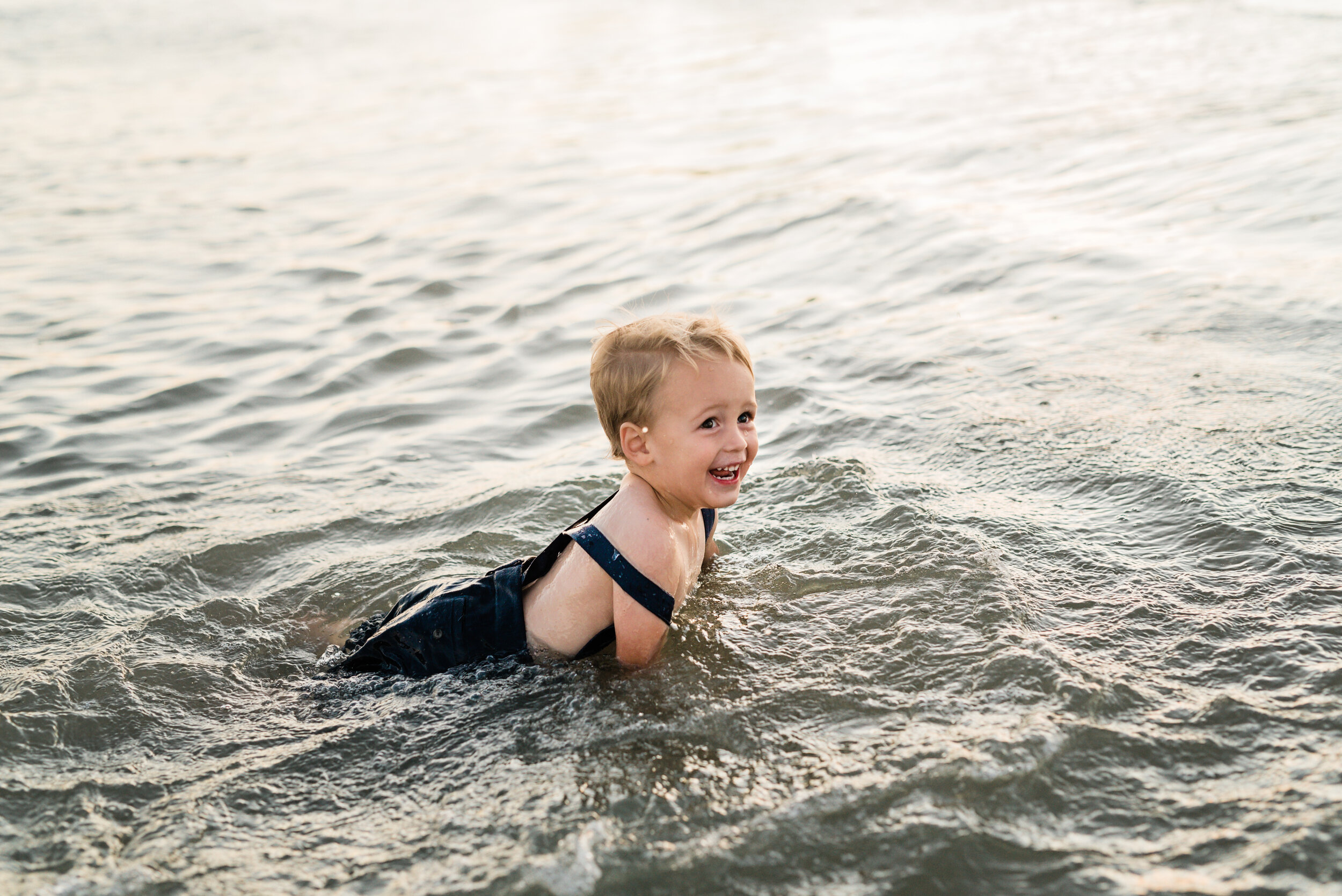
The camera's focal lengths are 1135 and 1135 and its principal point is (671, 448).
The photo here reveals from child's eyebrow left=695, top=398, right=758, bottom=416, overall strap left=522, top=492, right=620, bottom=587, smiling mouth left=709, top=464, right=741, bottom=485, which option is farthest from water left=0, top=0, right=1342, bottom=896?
child's eyebrow left=695, top=398, right=758, bottom=416

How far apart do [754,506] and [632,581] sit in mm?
1498

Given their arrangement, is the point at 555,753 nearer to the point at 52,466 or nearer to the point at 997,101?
the point at 52,466

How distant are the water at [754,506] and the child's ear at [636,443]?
0.63 m

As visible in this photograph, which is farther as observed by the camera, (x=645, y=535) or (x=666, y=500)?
(x=666, y=500)

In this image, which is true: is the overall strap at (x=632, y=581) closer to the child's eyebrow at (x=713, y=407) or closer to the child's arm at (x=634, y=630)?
the child's arm at (x=634, y=630)

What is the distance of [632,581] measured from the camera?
3523 millimetres

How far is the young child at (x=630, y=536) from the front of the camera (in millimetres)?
3502

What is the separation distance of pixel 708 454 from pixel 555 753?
3.27 ft

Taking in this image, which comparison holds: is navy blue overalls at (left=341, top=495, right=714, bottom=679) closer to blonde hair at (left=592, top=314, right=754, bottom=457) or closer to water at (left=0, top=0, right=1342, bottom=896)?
water at (left=0, top=0, right=1342, bottom=896)

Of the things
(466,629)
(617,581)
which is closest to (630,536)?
(617,581)

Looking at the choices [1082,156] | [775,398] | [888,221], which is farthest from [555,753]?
[1082,156]

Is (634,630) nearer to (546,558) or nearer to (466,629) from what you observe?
(546,558)

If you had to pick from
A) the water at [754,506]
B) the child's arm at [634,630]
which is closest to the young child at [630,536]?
the child's arm at [634,630]

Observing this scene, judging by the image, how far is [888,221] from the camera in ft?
29.6
